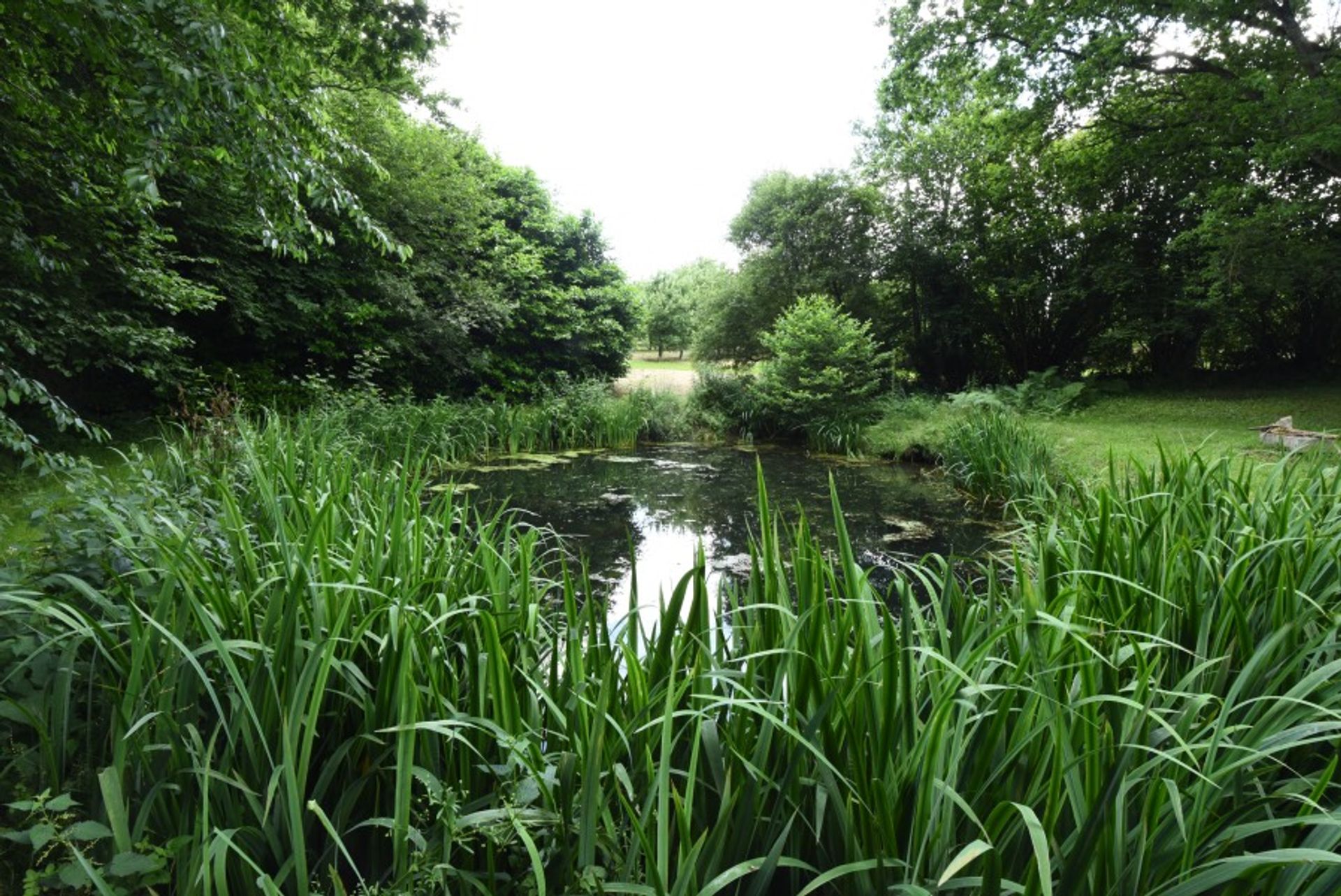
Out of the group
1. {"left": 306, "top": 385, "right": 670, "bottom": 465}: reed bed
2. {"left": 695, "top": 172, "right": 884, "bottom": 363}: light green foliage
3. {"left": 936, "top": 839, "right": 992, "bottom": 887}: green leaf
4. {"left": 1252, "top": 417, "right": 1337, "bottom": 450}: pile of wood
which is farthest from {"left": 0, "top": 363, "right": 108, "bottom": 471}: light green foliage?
{"left": 695, "top": 172, "right": 884, "bottom": 363}: light green foliage

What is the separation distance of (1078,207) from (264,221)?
47.7 feet

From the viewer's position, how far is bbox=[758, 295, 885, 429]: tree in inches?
409

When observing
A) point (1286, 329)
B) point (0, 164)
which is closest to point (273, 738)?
point (0, 164)

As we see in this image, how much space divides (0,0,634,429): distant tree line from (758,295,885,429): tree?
415 cm

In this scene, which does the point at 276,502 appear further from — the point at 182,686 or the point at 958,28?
the point at 958,28

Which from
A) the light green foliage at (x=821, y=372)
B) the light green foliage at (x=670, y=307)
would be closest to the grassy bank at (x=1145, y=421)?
the light green foliage at (x=821, y=372)

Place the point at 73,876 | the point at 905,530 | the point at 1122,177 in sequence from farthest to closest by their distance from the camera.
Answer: the point at 1122,177, the point at 905,530, the point at 73,876

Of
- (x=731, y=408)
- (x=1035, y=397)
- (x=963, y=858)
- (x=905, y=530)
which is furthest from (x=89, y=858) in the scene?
(x=1035, y=397)

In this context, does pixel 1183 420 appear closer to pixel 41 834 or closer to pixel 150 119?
pixel 150 119

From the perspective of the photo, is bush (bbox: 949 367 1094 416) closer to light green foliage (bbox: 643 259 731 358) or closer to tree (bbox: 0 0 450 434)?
tree (bbox: 0 0 450 434)

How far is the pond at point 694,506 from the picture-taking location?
4.45m

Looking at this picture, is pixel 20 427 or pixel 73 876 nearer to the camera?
pixel 73 876

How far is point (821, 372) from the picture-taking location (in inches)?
421

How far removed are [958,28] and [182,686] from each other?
10835 mm
